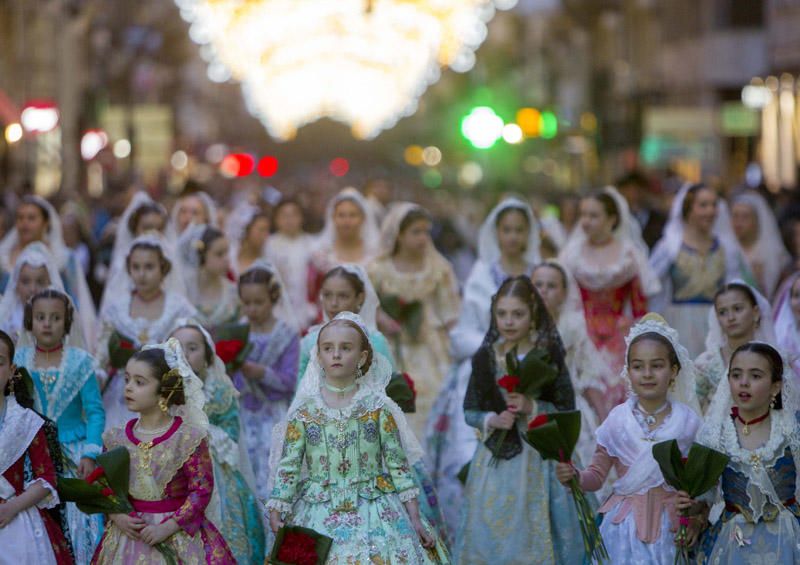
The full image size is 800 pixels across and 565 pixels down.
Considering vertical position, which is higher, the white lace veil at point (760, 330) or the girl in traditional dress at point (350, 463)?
the white lace veil at point (760, 330)

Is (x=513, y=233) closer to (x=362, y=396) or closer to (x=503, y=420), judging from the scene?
(x=503, y=420)

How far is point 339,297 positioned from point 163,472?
2593 millimetres

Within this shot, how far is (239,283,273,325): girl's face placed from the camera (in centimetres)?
1215

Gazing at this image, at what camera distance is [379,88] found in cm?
4716

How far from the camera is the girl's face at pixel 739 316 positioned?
417 inches

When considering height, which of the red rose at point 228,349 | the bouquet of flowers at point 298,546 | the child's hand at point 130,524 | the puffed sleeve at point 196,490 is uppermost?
the red rose at point 228,349

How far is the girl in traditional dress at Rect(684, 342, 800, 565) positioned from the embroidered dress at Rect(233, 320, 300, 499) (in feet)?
11.9

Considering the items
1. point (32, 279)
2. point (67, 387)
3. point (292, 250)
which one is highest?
point (292, 250)

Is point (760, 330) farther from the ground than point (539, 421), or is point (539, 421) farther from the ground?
point (760, 330)

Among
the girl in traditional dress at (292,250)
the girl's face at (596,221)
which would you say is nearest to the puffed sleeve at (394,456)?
the girl's face at (596,221)

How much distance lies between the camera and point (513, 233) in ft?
43.9

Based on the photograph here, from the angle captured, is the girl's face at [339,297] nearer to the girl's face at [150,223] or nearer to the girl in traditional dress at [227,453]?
the girl in traditional dress at [227,453]

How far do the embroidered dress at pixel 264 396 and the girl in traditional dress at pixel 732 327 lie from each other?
108 inches

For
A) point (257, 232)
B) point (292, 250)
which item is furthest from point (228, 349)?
point (292, 250)
